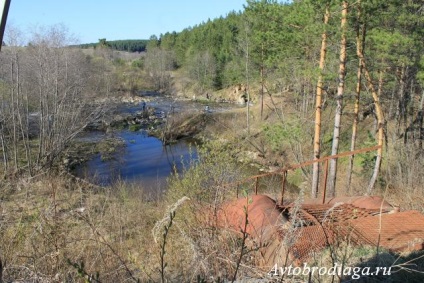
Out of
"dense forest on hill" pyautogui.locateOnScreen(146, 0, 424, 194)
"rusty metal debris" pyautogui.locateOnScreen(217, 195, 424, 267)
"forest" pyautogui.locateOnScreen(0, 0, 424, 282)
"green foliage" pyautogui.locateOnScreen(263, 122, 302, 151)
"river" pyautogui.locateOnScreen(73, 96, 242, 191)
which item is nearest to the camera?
"forest" pyautogui.locateOnScreen(0, 0, 424, 282)

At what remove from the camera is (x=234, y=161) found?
703 inches

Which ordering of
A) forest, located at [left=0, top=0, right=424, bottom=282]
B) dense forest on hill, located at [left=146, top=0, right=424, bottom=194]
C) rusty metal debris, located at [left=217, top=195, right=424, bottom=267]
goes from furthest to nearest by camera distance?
dense forest on hill, located at [left=146, top=0, right=424, bottom=194] < rusty metal debris, located at [left=217, top=195, right=424, bottom=267] < forest, located at [left=0, top=0, right=424, bottom=282]

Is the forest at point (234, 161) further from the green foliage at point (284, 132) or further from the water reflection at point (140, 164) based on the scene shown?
the water reflection at point (140, 164)

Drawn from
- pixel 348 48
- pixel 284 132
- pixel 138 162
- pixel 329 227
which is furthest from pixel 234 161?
pixel 329 227

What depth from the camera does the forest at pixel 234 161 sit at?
3.38 m

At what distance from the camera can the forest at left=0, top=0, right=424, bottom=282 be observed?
3375mm

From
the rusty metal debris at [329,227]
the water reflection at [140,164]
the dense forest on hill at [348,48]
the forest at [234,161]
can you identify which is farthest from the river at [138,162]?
the rusty metal debris at [329,227]

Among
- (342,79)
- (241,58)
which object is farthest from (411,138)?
(241,58)

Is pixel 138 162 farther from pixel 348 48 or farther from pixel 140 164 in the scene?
pixel 348 48

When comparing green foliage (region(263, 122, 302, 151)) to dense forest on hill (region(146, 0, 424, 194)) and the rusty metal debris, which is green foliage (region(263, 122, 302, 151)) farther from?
the rusty metal debris

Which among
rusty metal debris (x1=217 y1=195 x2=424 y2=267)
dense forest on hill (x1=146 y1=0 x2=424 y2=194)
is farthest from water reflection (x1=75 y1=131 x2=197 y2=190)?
rusty metal debris (x1=217 y1=195 x2=424 y2=267)

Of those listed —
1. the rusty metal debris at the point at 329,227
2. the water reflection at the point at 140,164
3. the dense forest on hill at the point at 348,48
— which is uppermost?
the dense forest on hill at the point at 348,48

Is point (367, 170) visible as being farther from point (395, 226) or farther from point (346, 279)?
point (346, 279)

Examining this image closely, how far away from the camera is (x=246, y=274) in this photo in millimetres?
2996
